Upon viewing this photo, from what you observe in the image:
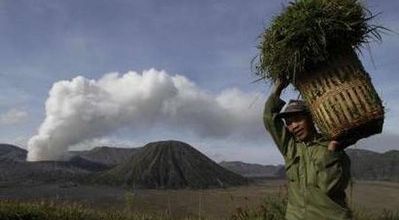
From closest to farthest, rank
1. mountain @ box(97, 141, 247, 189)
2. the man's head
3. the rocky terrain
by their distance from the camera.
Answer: the man's head
mountain @ box(97, 141, 247, 189)
the rocky terrain

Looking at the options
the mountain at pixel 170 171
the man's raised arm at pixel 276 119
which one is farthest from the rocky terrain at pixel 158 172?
the man's raised arm at pixel 276 119

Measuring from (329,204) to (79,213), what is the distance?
636cm

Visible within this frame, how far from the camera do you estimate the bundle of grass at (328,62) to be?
4648 mm

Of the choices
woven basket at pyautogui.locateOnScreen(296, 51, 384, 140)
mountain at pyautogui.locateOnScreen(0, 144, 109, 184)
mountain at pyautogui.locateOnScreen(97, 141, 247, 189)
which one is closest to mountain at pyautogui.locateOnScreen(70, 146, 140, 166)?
mountain at pyautogui.locateOnScreen(0, 144, 109, 184)

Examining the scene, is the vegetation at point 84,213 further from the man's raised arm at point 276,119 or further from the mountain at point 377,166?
the mountain at point 377,166

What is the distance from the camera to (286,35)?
499 cm

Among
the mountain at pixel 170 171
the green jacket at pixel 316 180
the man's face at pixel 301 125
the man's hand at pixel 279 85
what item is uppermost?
the mountain at pixel 170 171

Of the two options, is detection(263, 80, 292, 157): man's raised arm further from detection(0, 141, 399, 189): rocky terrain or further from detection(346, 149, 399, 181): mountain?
detection(346, 149, 399, 181): mountain

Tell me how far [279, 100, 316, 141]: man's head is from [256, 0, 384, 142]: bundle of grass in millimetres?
88

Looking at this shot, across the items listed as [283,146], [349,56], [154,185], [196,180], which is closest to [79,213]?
[283,146]

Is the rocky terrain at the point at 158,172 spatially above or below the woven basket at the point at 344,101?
above

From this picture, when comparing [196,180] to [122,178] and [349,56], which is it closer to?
[122,178]

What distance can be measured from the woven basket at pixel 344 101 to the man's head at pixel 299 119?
87 mm

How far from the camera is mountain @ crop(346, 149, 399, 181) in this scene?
70.3 metres
